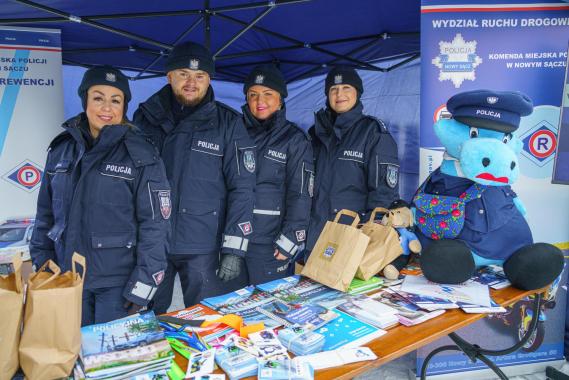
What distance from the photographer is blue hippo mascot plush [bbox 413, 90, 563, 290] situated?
1688 millimetres

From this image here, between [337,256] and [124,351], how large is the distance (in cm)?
86

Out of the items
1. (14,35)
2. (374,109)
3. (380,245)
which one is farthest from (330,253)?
(374,109)

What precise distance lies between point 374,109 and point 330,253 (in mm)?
3419

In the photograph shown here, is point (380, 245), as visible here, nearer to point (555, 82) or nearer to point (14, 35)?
point (555, 82)

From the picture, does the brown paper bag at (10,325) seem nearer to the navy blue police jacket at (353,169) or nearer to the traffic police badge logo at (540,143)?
the navy blue police jacket at (353,169)

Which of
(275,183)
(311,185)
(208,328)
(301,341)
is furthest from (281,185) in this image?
(301,341)

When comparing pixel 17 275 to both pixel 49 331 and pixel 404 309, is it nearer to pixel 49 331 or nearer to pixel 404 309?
pixel 49 331

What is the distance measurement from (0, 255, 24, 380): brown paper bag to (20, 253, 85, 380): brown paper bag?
0.05 ft

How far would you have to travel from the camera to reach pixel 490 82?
2555 mm

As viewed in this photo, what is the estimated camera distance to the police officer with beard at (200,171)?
2229 millimetres

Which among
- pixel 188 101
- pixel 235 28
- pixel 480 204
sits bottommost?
pixel 480 204

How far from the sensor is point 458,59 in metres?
2.53

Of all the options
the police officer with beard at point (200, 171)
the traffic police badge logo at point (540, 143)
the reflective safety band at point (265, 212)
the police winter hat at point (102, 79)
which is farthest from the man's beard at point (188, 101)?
the traffic police badge logo at point (540, 143)

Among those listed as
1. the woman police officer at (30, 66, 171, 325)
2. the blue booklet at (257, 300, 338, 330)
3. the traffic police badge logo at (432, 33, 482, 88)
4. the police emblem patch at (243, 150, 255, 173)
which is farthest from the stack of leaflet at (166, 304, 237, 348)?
the traffic police badge logo at (432, 33, 482, 88)
